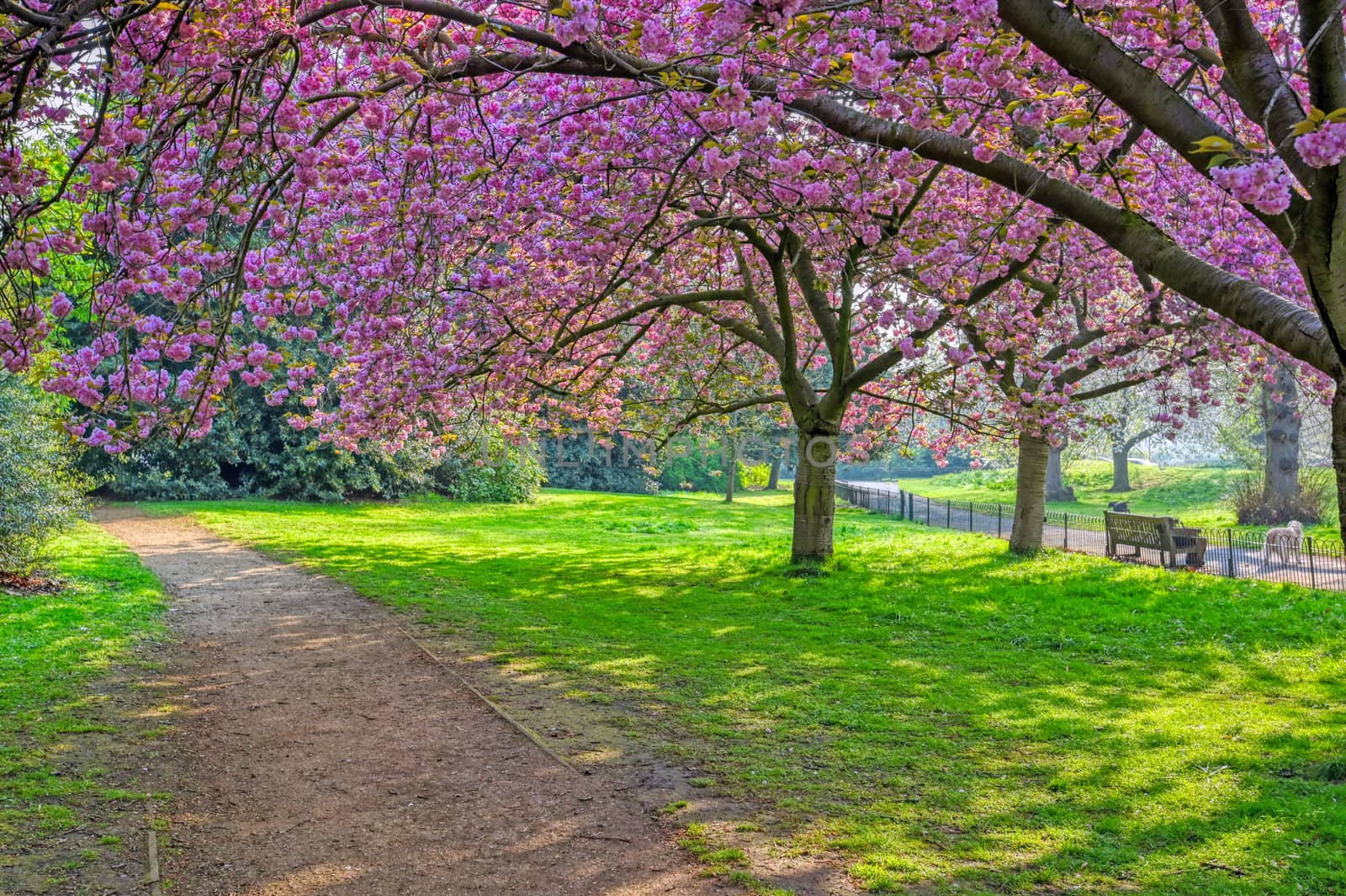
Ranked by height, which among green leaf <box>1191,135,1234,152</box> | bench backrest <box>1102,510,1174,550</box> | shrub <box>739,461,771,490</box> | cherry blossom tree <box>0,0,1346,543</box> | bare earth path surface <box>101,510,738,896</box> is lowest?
bare earth path surface <box>101,510,738,896</box>

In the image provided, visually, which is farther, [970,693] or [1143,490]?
[1143,490]

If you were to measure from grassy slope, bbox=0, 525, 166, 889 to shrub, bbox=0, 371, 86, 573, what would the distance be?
74 centimetres

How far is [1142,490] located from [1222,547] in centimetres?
2359

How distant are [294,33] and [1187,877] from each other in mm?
6742

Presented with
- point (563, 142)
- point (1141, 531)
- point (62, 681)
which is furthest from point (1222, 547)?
point (62, 681)

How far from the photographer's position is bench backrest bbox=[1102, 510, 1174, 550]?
14.6 m

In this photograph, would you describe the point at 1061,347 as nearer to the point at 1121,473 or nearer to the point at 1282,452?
the point at 1282,452

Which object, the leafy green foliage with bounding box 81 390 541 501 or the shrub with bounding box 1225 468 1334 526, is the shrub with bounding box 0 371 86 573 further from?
the shrub with bounding box 1225 468 1334 526

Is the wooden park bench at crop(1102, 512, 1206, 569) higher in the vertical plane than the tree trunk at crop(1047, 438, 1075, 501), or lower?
lower

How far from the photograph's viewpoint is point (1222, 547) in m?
16.7

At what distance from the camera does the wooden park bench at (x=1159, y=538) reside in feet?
47.3

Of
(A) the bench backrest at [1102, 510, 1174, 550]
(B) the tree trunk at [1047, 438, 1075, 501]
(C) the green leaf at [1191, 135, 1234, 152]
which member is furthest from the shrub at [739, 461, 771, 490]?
(C) the green leaf at [1191, 135, 1234, 152]

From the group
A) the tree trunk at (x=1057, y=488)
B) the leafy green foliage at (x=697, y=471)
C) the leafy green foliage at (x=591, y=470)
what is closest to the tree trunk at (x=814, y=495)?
the leafy green foliage at (x=591, y=470)

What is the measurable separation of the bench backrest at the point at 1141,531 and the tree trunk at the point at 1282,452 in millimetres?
9219
